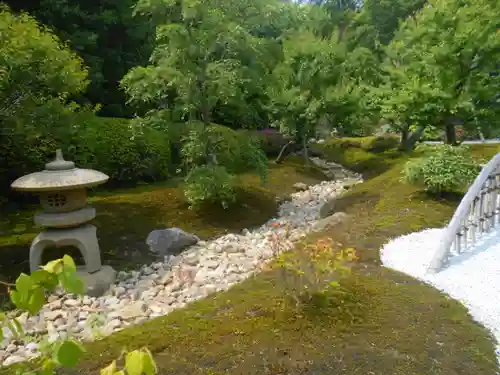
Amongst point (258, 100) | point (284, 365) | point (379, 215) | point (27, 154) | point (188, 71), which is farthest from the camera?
point (258, 100)

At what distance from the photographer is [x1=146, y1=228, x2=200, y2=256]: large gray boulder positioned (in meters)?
7.15

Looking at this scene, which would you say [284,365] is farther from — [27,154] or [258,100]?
[258,100]

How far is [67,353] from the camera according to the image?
925mm

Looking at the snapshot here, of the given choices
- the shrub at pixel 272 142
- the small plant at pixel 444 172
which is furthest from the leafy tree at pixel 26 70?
the shrub at pixel 272 142

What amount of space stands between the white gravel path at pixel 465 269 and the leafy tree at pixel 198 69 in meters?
3.92

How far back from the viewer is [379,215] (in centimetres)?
700

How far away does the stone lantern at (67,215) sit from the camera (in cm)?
550

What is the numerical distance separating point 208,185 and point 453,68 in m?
7.32

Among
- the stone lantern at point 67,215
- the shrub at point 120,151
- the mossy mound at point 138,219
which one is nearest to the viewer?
the stone lantern at point 67,215

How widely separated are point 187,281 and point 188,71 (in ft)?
13.9

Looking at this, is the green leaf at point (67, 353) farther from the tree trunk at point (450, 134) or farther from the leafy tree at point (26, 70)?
the tree trunk at point (450, 134)

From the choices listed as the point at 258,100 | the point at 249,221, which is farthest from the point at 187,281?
the point at 258,100

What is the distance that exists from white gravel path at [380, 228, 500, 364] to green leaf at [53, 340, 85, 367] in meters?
3.23

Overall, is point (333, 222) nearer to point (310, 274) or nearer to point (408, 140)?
point (310, 274)
